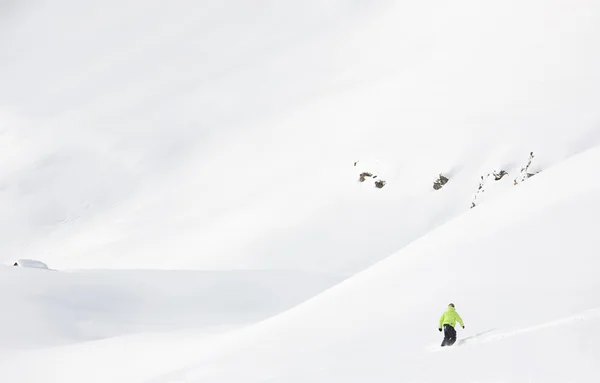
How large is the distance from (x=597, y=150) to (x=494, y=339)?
1272cm

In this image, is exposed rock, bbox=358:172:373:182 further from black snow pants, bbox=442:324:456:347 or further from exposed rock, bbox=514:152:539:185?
black snow pants, bbox=442:324:456:347

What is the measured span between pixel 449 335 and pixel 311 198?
53.6 meters

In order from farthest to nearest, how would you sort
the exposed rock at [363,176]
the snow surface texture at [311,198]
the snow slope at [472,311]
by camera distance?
the exposed rock at [363,176] < the snow surface texture at [311,198] < the snow slope at [472,311]

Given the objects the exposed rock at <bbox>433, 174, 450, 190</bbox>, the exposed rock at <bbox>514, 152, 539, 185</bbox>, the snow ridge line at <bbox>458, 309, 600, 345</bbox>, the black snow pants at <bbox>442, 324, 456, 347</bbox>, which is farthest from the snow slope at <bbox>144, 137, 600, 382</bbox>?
the exposed rock at <bbox>433, 174, 450, 190</bbox>

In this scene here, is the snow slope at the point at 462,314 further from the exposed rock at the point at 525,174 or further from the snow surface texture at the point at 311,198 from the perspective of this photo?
the exposed rock at the point at 525,174

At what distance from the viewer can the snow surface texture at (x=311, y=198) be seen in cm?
1750

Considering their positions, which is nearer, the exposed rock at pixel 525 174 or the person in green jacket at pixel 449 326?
the person in green jacket at pixel 449 326

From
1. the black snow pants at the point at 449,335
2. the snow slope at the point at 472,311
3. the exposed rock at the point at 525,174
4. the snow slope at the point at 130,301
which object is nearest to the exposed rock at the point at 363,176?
the exposed rock at the point at 525,174

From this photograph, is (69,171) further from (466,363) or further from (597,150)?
(466,363)

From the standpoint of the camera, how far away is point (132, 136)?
4279 inches

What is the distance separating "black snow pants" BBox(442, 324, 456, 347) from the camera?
14.6m

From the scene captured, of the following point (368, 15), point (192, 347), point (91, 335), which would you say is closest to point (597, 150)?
point (192, 347)

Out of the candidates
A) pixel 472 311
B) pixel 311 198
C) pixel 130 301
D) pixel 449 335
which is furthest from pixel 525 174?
pixel 449 335

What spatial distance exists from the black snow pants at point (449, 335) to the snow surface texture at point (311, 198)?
0.26m
